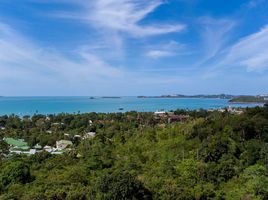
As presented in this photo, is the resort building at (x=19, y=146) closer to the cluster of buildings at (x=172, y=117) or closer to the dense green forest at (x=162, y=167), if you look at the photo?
the dense green forest at (x=162, y=167)

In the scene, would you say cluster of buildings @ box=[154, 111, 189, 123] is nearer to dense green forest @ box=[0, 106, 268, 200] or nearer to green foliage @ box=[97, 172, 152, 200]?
dense green forest @ box=[0, 106, 268, 200]

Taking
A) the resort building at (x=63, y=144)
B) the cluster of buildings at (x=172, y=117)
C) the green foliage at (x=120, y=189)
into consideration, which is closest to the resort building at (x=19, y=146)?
the resort building at (x=63, y=144)

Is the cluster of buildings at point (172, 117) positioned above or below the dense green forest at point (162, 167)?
above

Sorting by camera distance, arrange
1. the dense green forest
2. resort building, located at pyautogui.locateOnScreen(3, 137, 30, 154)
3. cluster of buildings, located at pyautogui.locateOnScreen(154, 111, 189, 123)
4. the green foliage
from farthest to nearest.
A: cluster of buildings, located at pyautogui.locateOnScreen(154, 111, 189, 123)
resort building, located at pyautogui.locateOnScreen(3, 137, 30, 154)
the dense green forest
the green foliage

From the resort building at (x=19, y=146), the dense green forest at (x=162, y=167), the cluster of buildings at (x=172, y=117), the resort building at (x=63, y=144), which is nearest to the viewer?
the dense green forest at (x=162, y=167)

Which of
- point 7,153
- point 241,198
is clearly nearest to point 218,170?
point 241,198

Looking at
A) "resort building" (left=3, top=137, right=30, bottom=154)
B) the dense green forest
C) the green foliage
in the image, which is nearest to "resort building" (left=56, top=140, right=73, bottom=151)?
"resort building" (left=3, top=137, right=30, bottom=154)

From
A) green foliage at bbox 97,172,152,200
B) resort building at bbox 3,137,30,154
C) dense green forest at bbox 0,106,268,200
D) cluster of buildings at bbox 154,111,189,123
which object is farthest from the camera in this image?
cluster of buildings at bbox 154,111,189,123

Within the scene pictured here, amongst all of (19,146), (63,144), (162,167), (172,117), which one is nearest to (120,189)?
(162,167)

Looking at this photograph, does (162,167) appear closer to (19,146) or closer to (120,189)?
(120,189)
